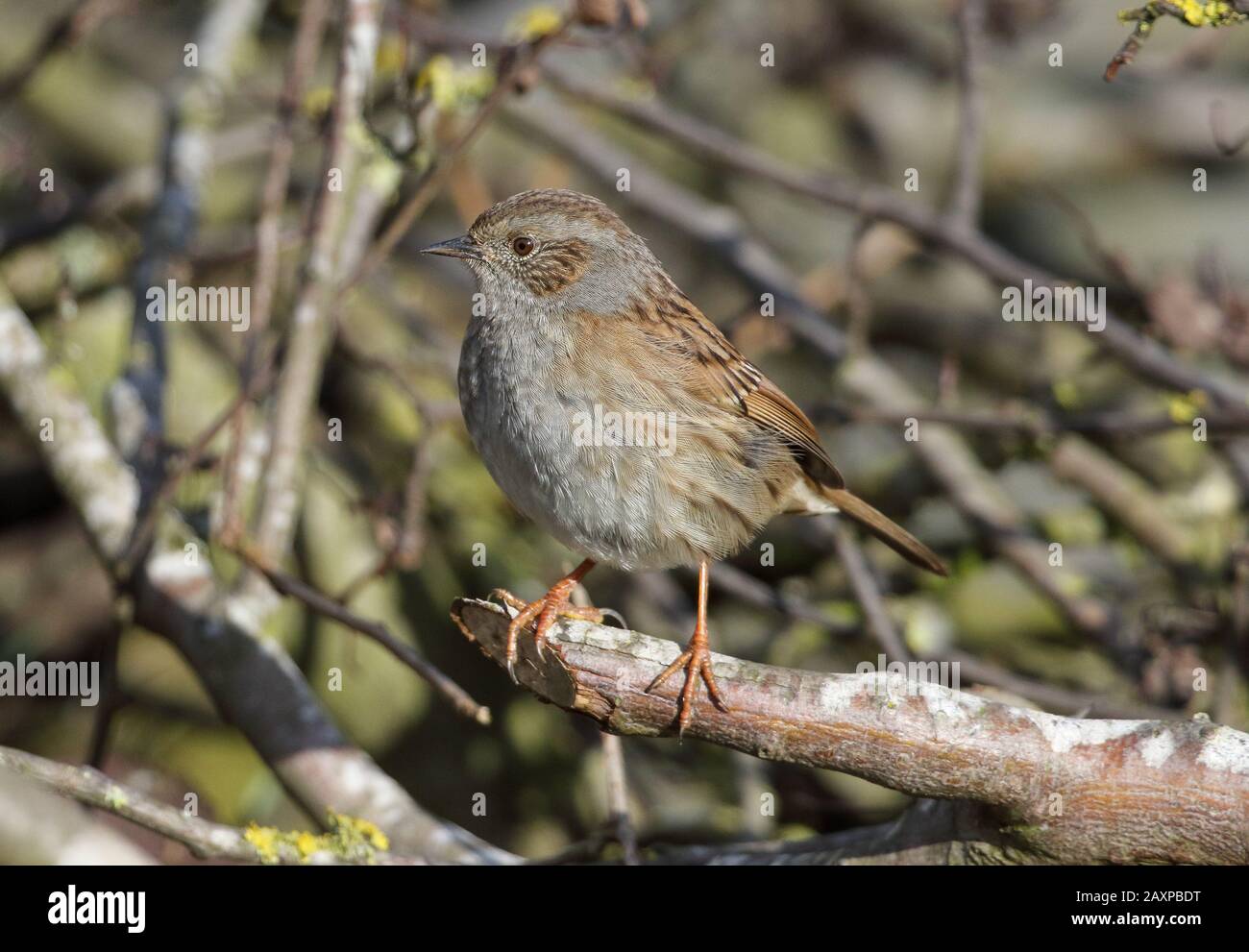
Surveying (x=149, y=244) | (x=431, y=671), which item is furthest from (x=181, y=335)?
(x=431, y=671)

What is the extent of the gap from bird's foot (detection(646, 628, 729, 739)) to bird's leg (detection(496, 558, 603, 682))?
1.16 feet

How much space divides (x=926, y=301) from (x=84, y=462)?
550 cm

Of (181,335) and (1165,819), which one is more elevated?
(181,335)

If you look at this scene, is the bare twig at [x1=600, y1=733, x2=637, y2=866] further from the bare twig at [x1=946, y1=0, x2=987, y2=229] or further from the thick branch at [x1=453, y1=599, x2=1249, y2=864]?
the bare twig at [x1=946, y1=0, x2=987, y2=229]

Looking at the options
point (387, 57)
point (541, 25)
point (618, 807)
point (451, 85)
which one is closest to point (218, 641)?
point (618, 807)

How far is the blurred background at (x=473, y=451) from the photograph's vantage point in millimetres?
5578

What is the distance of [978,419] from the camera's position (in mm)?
5586

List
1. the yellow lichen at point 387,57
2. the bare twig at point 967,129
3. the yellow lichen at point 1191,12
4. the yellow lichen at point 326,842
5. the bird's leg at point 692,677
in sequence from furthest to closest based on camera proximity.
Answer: the yellow lichen at point 387,57 → the bare twig at point 967,129 → the yellow lichen at point 326,842 → the bird's leg at point 692,677 → the yellow lichen at point 1191,12

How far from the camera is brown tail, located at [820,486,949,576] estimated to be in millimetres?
4910

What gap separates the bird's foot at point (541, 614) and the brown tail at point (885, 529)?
1167 mm

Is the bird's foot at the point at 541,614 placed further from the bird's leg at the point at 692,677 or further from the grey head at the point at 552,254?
the grey head at the point at 552,254

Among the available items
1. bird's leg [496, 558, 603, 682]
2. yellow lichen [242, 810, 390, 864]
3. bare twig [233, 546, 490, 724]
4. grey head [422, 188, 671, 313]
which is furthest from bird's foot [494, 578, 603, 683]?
grey head [422, 188, 671, 313]

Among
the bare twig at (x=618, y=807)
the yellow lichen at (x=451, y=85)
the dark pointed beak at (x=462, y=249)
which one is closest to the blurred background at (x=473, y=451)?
the yellow lichen at (x=451, y=85)
